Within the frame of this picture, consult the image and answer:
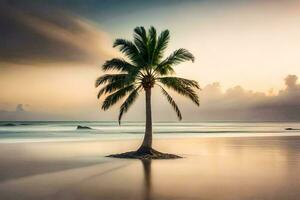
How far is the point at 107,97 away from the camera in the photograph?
1081 inches

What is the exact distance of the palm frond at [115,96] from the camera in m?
27.2

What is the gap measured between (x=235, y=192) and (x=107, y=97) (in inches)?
595

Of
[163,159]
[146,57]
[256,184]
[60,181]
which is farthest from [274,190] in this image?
[146,57]

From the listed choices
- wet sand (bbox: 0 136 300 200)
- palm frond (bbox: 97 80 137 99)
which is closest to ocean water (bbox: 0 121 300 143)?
palm frond (bbox: 97 80 137 99)

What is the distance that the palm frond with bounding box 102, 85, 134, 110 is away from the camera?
89.2ft

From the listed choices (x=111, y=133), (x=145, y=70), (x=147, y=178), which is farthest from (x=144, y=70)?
(x=111, y=133)

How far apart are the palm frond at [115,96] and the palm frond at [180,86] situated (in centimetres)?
200

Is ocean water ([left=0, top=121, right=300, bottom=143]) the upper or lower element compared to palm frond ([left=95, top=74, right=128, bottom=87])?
lower

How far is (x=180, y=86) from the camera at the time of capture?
27188mm

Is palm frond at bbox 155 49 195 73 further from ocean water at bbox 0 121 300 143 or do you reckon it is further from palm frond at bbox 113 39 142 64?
ocean water at bbox 0 121 300 143

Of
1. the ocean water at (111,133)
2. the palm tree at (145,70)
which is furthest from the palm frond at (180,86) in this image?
the ocean water at (111,133)

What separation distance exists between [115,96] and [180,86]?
13.2 feet

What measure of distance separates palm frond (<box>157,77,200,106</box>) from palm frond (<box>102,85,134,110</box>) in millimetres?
1995

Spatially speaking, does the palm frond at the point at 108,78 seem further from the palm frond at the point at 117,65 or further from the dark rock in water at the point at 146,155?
the dark rock in water at the point at 146,155
